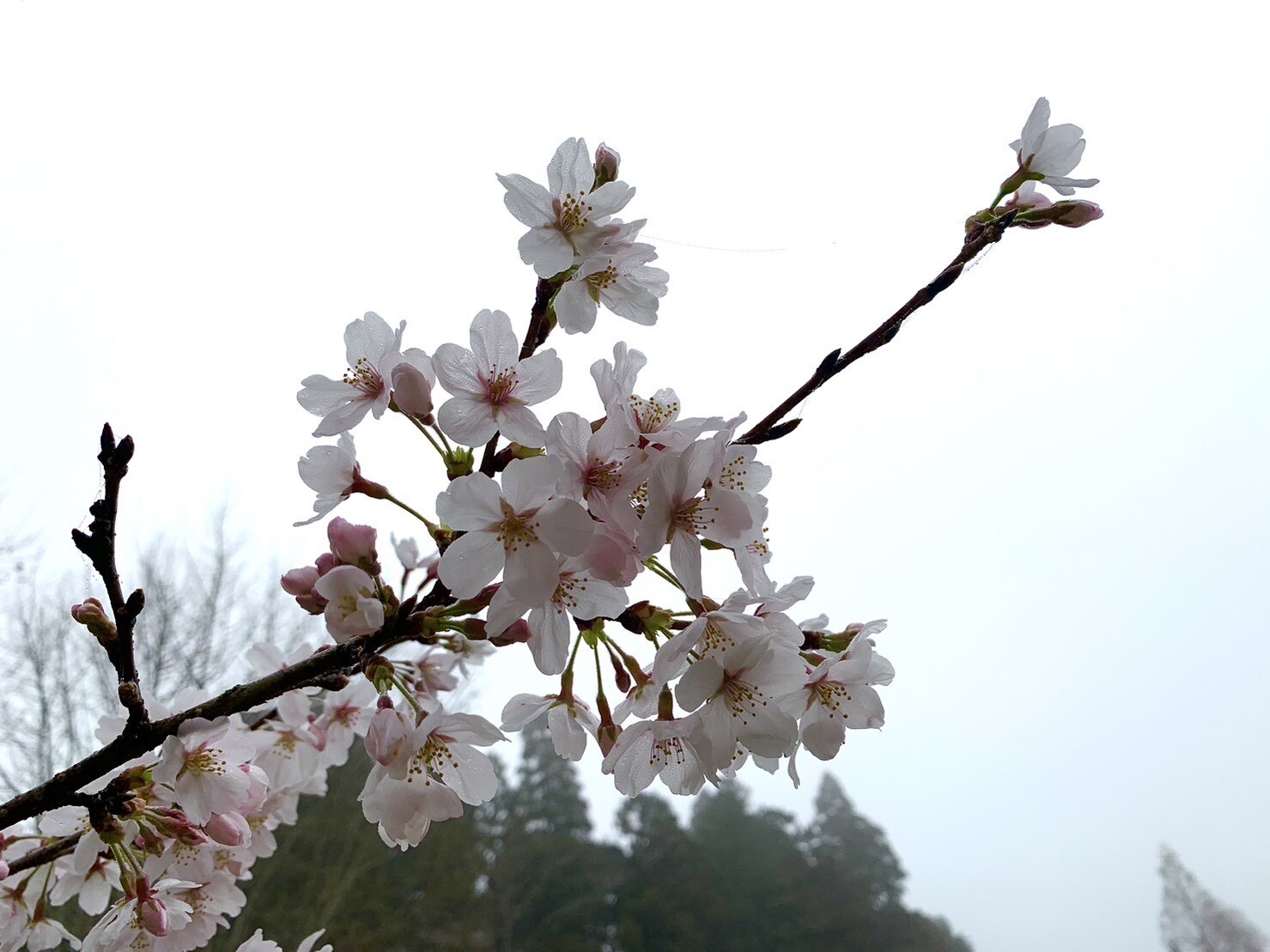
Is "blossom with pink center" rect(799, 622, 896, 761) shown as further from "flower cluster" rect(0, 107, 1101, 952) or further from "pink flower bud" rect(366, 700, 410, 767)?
"pink flower bud" rect(366, 700, 410, 767)

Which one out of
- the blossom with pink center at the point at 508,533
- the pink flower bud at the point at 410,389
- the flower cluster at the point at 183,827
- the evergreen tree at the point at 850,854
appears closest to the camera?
the blossom with pink center at the point at 508,533

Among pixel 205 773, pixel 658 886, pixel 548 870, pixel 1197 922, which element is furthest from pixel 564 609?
pixel 658 886

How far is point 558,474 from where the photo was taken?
24.0 inches

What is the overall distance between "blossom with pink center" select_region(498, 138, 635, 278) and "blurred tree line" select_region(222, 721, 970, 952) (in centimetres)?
997

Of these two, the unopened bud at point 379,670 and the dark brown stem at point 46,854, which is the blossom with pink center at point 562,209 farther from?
the dark brown stem at point 46,854

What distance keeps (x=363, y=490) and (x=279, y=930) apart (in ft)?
22.7

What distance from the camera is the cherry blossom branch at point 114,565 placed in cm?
61

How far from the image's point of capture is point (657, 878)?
46.3ft

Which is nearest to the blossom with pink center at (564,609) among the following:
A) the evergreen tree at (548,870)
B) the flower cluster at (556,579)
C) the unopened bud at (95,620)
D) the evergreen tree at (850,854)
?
the flower cluster at (556,579)

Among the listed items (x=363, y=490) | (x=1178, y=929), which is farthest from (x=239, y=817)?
(x=1178, y=929)

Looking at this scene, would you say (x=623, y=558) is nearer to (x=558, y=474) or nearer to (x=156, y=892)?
(x=558, y=474)

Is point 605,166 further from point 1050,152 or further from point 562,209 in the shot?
point 1050,152

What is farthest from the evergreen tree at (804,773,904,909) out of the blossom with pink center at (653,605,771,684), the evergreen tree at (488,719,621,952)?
the blossom with pink center at (653,605,771,684)

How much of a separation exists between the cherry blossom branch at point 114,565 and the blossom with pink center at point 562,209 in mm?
379
